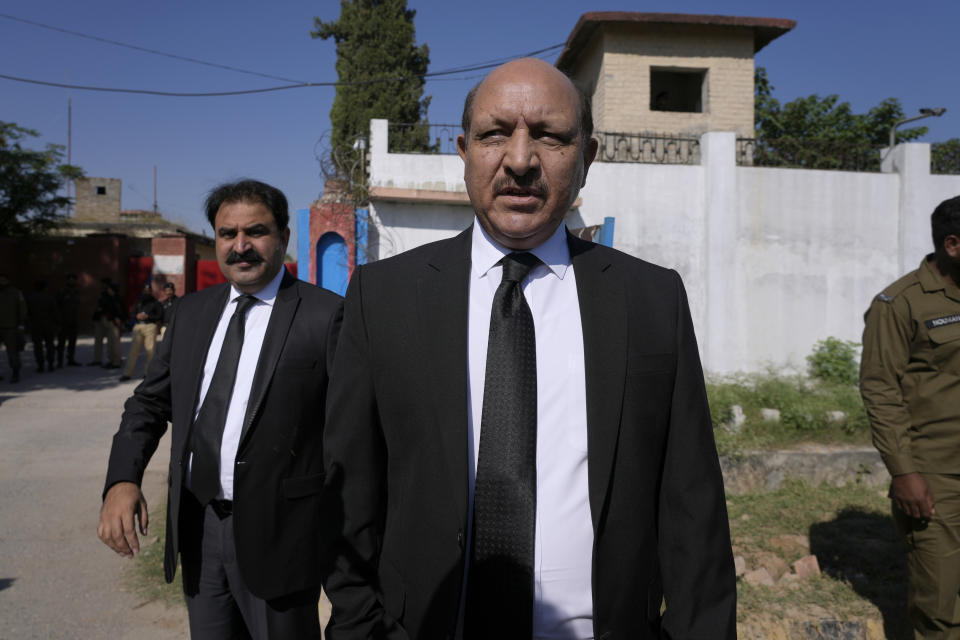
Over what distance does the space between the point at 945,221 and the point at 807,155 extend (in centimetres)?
834

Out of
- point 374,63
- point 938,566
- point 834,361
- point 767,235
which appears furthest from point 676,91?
point 938,566

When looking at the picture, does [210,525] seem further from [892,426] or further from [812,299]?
[812,299]

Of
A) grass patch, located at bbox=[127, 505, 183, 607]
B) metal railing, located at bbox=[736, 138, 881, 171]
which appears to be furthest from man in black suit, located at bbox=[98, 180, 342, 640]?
metal railing, located at bbox=[736, 138, 881, 171]

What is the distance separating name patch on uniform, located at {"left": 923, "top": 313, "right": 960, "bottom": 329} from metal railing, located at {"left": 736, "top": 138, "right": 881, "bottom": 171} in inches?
317

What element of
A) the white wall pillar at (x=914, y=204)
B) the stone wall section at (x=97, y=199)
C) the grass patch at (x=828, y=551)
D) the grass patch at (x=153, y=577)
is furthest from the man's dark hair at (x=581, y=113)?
the stone wall section at (x=97, y=199)

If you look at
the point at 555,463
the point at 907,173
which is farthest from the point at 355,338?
the point at 907,173

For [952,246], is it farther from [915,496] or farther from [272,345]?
[272,345]

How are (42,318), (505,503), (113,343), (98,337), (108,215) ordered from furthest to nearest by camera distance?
1. (108,215)
2. (98,337)
3. (113,343)
4. (42,318)
5. (505,503)

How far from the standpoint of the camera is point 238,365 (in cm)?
252

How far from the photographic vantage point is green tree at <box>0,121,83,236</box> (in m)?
19.9

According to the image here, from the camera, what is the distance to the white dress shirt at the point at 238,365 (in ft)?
7.93

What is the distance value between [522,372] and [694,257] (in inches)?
352

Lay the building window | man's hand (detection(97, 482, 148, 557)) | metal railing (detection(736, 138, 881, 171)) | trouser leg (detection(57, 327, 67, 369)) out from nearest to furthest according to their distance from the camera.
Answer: man's hand (detection(97, 482, 148, 557)) < metal railing (detection(736, 138, 881, 171)) < trouser leg (detection(57, 327, 67, 369)) < the building window

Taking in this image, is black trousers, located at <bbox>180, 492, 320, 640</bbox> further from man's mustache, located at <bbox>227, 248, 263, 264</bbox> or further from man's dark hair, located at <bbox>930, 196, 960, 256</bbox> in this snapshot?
man's dark hair, located at <bbox>930, 196, 960, 256</bbox>
